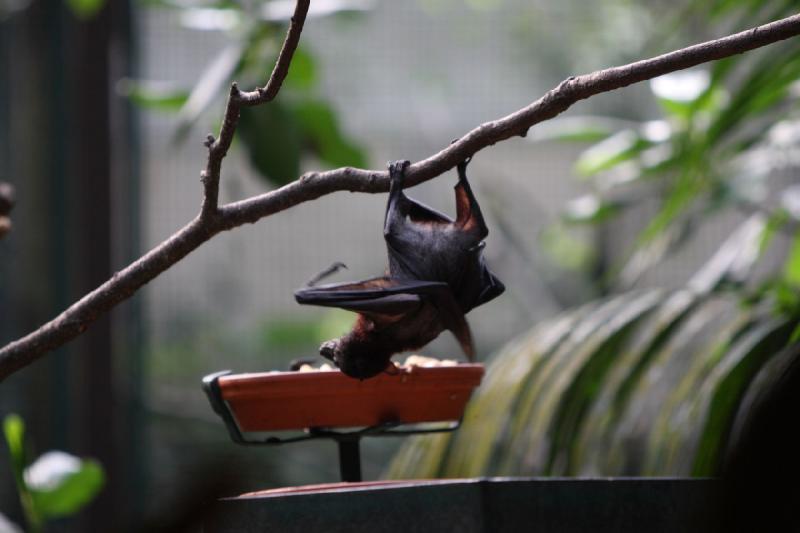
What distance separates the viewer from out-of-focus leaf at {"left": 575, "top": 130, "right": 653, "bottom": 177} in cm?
216

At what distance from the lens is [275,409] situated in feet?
3.28

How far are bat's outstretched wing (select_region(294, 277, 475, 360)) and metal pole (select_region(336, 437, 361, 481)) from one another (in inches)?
5.2

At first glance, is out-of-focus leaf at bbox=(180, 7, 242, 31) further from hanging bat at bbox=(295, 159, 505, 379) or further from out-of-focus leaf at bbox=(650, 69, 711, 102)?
hanging bat at bbox=(295, 159, 505, 379)

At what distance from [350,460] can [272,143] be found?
4.59 feet

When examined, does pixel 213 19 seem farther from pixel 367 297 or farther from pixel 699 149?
pixel 367 297

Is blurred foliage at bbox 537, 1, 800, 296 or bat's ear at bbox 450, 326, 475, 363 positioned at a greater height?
blurred foliage at bbox 537, 1, 800, 296

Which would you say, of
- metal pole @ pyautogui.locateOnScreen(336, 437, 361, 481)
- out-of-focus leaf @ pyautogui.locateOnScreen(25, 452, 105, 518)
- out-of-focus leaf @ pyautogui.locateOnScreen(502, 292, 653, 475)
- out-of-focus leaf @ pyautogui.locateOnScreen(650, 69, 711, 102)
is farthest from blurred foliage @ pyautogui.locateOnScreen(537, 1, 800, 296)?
out-of-focus leaf @ pyautogui.locateOnScreen(25, 452, 105, 518)

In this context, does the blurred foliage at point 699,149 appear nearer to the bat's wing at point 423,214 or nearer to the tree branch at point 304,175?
the bat's wing at point 423,214

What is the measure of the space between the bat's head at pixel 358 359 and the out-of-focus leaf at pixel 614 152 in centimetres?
125

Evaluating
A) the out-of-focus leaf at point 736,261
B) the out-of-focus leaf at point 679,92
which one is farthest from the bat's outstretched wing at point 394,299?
the out-of-focus leaf at point 679,92

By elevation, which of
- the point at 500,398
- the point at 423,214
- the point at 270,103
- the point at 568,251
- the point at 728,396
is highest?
the point at 270,103

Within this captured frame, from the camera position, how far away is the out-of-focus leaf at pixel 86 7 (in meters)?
2.62

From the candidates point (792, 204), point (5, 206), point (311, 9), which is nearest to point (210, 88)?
point (311, 9)

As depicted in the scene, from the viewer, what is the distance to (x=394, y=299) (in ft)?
3.30
